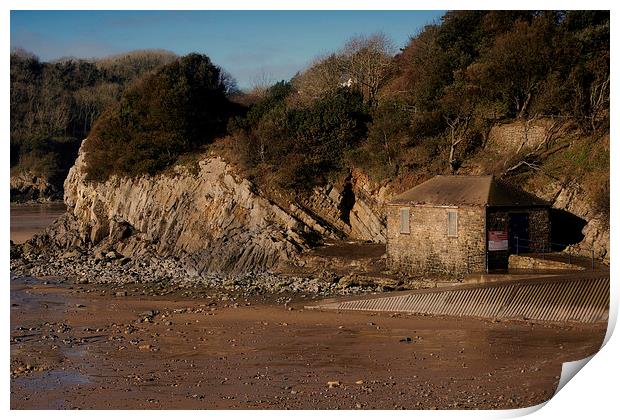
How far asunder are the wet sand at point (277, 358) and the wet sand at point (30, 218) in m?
15.1

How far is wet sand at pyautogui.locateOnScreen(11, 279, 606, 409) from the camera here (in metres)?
14.1

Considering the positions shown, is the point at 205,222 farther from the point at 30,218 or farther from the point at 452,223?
the point at 30,218

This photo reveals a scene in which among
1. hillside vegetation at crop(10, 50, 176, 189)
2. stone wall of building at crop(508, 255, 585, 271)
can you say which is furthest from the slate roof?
hillside vegetation at crop(10, 50, 176, 189)

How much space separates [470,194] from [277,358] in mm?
7693

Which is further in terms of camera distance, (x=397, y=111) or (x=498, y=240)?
(x=397, y=111)

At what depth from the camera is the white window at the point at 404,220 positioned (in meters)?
23.5

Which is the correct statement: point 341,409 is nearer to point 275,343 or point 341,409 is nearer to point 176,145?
point 275,343

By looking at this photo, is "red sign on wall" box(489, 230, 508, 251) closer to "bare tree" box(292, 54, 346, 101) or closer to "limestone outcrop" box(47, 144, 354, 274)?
"limestone outcrop" box(47, 144, 354, 274)

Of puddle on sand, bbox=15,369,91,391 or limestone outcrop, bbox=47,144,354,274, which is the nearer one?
puddle on sand, bbox=15,369,91,391


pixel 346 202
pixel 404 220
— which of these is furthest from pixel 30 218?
pixel 404 220

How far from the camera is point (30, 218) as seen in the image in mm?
41781

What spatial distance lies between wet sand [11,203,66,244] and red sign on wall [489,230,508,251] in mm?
18285

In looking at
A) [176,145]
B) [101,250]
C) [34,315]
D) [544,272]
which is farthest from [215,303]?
[176,145]

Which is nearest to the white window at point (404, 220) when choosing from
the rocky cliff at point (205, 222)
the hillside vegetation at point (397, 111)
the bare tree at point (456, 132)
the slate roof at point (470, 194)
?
the slate roof at point (470, 194)
